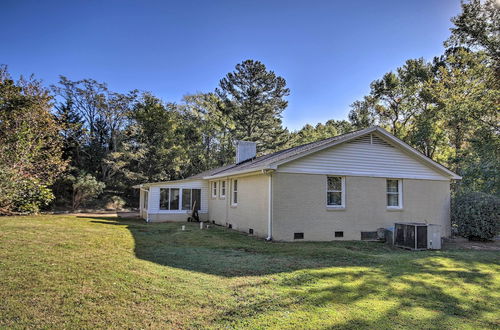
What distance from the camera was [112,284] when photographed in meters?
4.88

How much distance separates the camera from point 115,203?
27344mm

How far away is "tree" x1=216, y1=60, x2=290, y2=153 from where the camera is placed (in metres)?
33.8

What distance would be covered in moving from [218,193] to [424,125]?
57.3ft

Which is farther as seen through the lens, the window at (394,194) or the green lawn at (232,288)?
the window at (394,194)

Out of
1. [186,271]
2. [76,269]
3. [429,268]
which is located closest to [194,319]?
[186,271]

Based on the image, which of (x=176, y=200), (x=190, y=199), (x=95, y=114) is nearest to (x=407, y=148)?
(x=190, y=199)

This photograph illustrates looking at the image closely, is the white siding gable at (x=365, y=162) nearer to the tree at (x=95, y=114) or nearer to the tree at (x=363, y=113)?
the tree at (x=363, y=113)

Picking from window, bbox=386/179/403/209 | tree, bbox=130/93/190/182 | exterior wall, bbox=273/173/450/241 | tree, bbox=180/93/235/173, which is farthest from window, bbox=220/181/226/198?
tree, bbox=180/93/235/173

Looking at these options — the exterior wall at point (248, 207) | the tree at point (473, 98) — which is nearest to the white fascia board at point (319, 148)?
the exterior wall at point (248, 207)

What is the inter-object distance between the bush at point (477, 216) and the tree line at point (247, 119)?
435cm

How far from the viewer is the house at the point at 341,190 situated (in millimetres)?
10898

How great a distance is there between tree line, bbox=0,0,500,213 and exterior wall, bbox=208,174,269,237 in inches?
300

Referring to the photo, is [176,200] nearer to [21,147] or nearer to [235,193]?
[235,193]

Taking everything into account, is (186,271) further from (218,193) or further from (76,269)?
(218,193)
